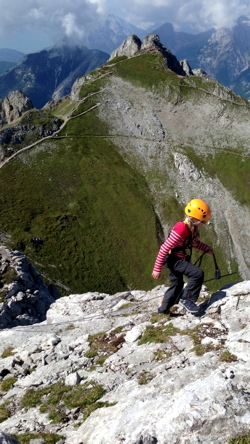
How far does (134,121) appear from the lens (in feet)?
398

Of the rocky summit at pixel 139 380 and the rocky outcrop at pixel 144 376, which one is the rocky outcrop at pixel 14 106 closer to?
the rocky outcrop at pixel 144 376

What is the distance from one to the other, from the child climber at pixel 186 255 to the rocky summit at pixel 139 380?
1306 millimetres

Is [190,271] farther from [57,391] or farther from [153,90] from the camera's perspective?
[153,90]

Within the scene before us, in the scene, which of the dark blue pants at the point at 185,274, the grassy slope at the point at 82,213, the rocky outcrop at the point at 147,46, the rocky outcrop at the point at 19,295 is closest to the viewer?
the dark blue pants at the point at 185,274

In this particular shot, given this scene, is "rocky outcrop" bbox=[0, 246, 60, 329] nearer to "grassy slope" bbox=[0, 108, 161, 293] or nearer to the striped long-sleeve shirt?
"grassy slope" bbox=[0, 108, 161, 293]

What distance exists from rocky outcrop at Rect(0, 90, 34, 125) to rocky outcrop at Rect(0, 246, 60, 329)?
11775 cm

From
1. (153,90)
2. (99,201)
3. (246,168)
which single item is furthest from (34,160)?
(246,168)

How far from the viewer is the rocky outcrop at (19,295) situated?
123ft

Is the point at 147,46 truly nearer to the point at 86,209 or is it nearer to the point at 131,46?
the point at 131,46

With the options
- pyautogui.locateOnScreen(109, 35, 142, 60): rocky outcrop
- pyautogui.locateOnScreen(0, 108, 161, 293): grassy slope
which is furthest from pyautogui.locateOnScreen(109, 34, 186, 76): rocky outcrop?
pyautogui.locateOnScreen(0, 108, 161, 293): grassy slope

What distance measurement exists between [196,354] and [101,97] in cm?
12896

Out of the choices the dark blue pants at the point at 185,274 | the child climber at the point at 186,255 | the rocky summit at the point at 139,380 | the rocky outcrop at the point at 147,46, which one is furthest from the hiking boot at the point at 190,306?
the rocky outcrop at the point at 147,46

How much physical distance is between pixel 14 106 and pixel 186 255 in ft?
516

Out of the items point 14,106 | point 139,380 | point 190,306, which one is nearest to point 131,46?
point 14,106
